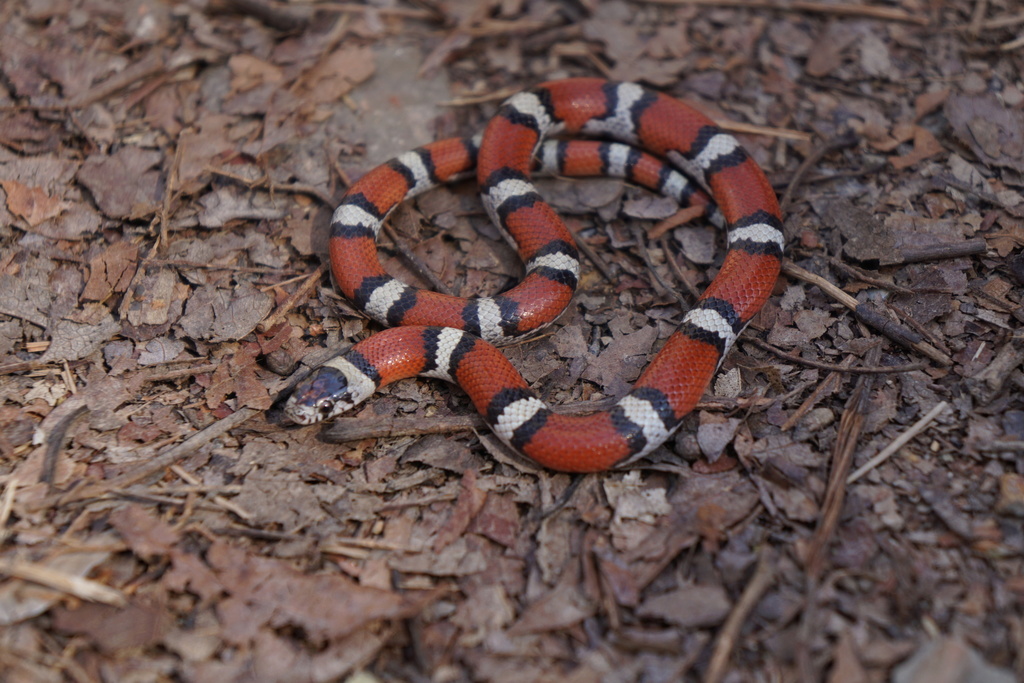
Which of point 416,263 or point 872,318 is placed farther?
point 416,263

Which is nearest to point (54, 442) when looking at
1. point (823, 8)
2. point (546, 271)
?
point (546, 271)

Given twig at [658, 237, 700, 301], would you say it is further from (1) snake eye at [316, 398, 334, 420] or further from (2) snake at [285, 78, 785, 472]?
(1) snake eye at [316, 398, 334, 420]

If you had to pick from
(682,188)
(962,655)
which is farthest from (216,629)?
(682,188)

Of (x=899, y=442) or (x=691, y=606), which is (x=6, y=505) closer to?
(x=691, y=606)

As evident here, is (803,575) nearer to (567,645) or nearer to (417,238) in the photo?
(567,645)

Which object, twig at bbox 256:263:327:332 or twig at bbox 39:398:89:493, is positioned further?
twig at bbox 256:263:327:332

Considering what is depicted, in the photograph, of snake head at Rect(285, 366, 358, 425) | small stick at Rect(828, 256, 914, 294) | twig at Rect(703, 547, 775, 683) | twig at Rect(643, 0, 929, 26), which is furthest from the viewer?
twig at Rect(643, 0, 929, 26)

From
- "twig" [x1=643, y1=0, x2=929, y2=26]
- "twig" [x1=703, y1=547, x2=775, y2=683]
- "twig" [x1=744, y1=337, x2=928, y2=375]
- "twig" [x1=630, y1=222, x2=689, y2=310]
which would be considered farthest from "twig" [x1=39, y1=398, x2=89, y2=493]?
"twig" [x1=643, y1=0, x2=929, y2=26]

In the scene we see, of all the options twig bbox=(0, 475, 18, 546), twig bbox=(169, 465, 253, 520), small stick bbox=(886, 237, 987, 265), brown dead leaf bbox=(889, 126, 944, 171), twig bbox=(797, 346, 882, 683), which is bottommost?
twig bbox=(797, 346, 882, 683)
